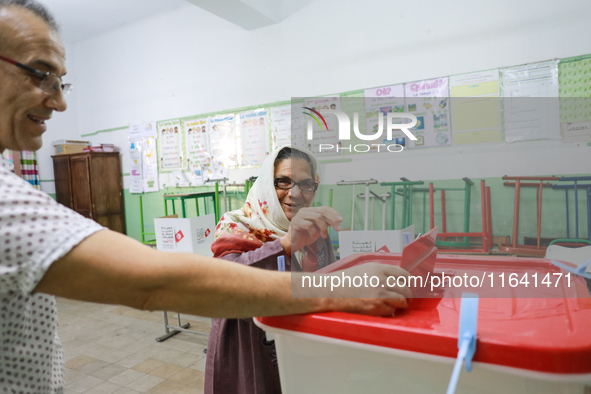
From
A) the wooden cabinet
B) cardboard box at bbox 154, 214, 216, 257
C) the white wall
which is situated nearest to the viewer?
the white wall

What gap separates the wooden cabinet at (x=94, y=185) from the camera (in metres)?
4.64

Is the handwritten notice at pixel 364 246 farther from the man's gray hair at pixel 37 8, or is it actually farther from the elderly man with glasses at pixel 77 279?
the man's gray hair at pixel 37 8

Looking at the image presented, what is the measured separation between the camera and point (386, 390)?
1.26 ft

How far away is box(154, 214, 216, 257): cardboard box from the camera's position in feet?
8.66

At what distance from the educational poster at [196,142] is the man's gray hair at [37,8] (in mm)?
3532

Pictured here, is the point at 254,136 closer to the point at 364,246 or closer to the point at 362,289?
the point at 364,246

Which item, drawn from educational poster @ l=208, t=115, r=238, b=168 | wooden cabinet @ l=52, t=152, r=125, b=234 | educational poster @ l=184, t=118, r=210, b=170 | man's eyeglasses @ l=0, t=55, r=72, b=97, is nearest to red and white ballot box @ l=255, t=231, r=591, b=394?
man's eyeglasses @ l=0, t=55, r=72, b=97

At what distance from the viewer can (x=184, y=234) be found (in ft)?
8.72

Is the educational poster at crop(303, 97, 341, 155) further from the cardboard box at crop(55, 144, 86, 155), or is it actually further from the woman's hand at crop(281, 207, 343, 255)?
the cardboard box at crop(55, 144, 86, 155)

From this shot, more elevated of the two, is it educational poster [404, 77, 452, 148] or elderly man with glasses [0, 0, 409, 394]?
educational poster [404, 77, 452, 148]

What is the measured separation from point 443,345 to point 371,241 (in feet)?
0.71

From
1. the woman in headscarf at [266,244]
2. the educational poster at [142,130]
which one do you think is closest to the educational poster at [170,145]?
the educational poster at [142,130]

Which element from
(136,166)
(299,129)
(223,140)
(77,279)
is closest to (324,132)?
(299,129)

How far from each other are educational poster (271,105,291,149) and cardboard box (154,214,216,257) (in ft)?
3.86
